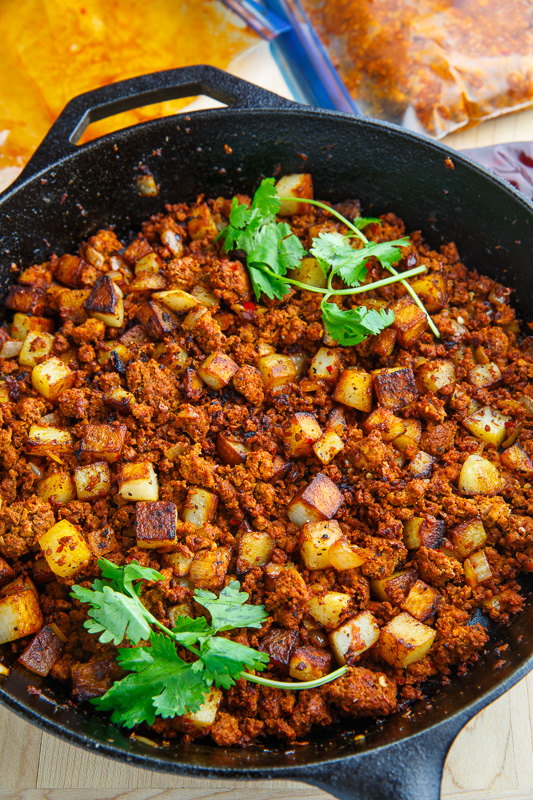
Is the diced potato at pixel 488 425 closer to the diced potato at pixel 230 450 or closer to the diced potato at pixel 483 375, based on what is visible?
the diced potato at pixel 483 375

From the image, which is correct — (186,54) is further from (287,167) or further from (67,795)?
(67,795)

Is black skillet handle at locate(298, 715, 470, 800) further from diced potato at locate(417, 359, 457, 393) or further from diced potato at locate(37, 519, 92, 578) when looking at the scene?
diced potato at locate(417, 359, 457, 393)

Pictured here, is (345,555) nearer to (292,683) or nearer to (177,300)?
(292,683)

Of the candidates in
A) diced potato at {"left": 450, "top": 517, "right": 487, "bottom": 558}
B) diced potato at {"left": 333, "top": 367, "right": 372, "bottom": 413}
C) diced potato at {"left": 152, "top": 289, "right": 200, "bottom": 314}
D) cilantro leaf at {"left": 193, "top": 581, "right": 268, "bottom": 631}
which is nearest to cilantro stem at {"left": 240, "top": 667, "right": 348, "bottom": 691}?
cilantro leaf at {"left": 193, "top": 581, "right": 268, "bottom": 631}

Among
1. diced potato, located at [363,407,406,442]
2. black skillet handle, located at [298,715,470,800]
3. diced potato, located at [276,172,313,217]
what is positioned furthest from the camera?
diced potato, located at [276,172,313,217]

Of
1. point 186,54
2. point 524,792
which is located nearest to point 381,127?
point 186,54

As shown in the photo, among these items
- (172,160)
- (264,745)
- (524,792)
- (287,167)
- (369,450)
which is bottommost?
(524,792)
